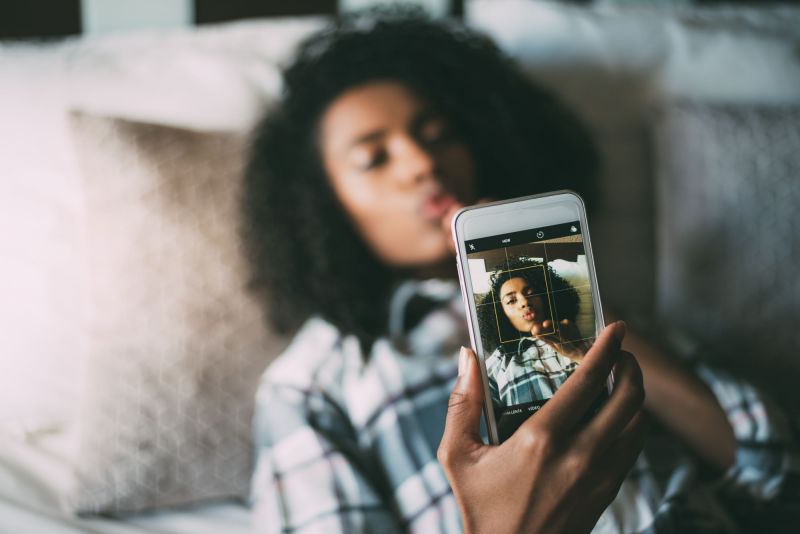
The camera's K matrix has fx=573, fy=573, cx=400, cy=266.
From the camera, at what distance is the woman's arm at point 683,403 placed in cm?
67

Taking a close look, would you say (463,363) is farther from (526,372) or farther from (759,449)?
(759,449)

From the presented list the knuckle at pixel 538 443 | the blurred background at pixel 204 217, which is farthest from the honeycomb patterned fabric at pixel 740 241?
the knuckle at pixel 538 443

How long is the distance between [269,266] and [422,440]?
17.0 inches

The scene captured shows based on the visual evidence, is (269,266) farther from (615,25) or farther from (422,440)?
(615,25)

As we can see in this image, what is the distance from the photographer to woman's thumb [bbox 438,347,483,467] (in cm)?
45

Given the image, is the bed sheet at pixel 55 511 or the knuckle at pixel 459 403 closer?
the knuckle at pixel 459 403

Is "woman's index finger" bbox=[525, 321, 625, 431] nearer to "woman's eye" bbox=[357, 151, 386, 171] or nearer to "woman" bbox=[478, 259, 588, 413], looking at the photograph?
"woman" bbox=[478, 259, 588, 413]

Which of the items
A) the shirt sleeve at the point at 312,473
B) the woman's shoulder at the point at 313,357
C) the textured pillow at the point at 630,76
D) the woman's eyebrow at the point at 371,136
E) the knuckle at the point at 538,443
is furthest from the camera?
the textured pillow at the point at 630,76

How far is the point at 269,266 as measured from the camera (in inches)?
37.6

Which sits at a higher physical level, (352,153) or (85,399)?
(352,153)

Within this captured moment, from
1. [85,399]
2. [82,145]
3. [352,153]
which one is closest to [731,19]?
[352,153]

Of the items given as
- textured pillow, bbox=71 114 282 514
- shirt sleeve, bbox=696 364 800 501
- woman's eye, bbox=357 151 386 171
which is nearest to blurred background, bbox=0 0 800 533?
textured pillow, bbox=71 114 282 514

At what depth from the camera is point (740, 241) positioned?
35.9 inches

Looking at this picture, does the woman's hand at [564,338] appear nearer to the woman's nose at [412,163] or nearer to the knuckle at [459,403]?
the knuckle at [459,403]
